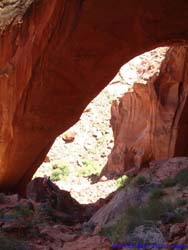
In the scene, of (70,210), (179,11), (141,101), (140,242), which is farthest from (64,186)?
(140,242)

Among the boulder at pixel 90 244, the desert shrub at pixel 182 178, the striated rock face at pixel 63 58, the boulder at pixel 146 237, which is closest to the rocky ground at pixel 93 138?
the striated rock face at pixel 63 58

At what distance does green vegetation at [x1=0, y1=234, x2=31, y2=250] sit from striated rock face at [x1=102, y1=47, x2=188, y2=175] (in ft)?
31.7

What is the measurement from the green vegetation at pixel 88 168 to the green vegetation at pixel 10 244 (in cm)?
1426

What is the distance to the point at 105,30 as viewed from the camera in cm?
986

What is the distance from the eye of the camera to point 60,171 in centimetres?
2073

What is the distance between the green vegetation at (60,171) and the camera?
2005cm

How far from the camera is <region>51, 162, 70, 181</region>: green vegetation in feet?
65.8

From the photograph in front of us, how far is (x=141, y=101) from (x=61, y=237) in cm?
1053

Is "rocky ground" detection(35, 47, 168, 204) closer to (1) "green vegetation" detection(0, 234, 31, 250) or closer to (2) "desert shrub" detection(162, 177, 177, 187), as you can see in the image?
(2) "desert shrub" detection(162, 177, 177, 187)

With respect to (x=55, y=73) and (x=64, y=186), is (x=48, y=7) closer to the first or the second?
(x=55, y=73)

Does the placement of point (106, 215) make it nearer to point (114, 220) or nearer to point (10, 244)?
point (114, 220)

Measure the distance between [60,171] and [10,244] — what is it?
15.3 metres

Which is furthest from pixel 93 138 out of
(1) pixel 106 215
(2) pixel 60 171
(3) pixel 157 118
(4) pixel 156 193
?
(4) pixel 156 193

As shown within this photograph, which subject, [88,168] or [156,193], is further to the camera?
[88,168]
